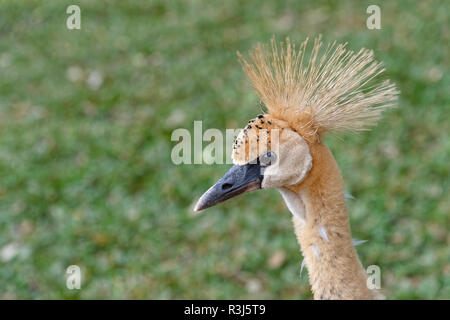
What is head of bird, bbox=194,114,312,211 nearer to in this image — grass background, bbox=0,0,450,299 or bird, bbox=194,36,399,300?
bird, bbox=194,36,399,300

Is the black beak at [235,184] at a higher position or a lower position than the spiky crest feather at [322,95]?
lower

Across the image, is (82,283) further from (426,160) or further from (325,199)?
(426,160)

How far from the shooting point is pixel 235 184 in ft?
7.32

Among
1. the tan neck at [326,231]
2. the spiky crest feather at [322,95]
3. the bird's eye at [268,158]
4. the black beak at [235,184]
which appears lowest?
the tan neck at [326,231]

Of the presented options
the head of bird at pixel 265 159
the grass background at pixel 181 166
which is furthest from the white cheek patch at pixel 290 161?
the grass background at pixel 181 166

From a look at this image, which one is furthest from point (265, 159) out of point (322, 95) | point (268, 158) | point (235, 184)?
point (322, 95)

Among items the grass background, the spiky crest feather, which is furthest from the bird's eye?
the grass background

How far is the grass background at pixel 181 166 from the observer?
3.98 meters

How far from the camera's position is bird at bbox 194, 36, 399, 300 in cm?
216

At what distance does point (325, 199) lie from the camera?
224cm

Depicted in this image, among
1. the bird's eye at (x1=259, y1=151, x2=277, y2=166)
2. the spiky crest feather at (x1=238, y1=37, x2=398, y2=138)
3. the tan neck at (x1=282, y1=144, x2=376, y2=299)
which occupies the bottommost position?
the tan neck at (x1=282, y1=144, x2=376, y2=299)

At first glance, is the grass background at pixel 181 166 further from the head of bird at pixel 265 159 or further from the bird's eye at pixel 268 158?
the bird's eye at pixel 268 158

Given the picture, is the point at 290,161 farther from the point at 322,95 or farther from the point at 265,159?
the point at 322,95

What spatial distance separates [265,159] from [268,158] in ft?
0.05
